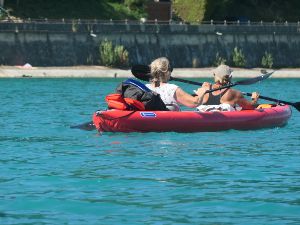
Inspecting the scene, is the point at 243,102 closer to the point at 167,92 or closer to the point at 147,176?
the point at 167,92

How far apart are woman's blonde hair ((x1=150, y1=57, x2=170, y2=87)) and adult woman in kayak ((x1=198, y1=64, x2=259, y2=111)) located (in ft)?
5.21

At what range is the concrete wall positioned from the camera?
79938 millimetres

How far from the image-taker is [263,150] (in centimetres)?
2725

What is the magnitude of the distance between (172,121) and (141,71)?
2153 millimetres

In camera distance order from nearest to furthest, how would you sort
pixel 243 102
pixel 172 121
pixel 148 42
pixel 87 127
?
pixel 172 121 < pixel 87 127 < pixel 243 102 < pixel 148 42

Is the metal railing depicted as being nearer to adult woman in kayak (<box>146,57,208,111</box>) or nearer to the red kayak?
the red kayak

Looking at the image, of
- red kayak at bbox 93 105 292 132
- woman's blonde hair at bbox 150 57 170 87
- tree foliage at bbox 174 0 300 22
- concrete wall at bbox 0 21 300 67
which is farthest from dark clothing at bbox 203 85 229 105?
tree foliage at bbox 174 0 300 22

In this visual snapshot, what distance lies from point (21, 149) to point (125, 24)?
58751 mm

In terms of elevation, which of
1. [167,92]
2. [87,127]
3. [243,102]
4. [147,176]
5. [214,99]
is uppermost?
[167,92]

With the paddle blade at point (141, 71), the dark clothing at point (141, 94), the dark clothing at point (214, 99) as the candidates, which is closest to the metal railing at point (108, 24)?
the paddle blade at point (141, 71)

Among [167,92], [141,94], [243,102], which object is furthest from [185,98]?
[243,102]

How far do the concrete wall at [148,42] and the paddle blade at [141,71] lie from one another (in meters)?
47.4

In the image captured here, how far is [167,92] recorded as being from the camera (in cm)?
2988

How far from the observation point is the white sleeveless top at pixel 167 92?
2981 centimetres
